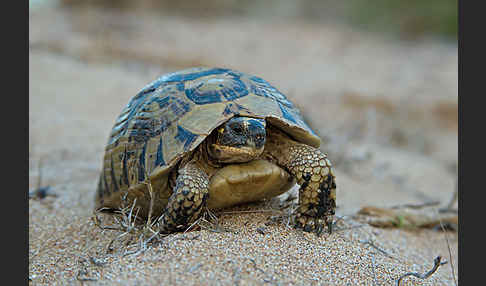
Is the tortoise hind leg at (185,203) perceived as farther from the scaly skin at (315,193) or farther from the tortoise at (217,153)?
the scaly skin at (315,193)

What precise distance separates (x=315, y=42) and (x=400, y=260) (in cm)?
991

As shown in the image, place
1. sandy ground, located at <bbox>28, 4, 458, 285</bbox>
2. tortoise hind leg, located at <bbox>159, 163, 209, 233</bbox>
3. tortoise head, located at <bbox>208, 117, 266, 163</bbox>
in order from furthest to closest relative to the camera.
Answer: tortoise head, located at <bbox>208, 117, 266, 163</bbox> → tortoise hind leg, located at <bbox>159, 163, 209, 233</bbox> → sandy ground, located at <bbox>28, 4, 458, 285</bbox>

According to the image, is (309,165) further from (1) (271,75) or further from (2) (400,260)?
(1) (271,75)

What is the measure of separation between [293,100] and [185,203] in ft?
11.2

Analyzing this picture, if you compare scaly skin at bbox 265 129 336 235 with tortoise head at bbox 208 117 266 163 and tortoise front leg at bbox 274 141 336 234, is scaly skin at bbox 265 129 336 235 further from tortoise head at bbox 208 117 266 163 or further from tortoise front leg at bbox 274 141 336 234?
tortoise head at bbox 208 117 266 163

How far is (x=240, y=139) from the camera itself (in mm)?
2107

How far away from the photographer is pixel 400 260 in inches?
88.6


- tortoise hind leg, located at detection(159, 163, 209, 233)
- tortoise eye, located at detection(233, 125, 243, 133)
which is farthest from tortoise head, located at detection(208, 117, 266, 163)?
tortoise hind leg, located at detection(159, 163, 209, 233)

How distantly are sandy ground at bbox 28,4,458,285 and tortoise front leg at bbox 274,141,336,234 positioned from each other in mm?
106

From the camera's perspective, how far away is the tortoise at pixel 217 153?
2109mm

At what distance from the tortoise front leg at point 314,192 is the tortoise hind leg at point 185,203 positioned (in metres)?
0.52

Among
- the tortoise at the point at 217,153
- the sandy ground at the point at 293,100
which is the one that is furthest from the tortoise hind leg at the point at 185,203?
the sandy ground at the point at 293,100

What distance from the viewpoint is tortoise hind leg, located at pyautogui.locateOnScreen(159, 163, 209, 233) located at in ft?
6.55

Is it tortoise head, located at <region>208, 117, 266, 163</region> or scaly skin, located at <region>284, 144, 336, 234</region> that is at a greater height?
tortoise head, located at <region>208, 117, 266, 163</region>
